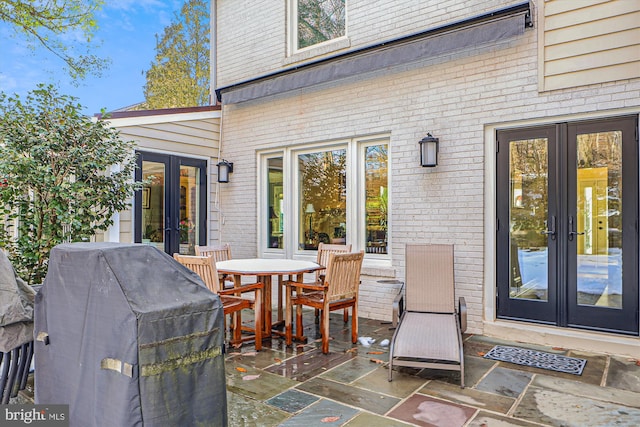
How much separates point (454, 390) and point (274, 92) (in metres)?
4.87

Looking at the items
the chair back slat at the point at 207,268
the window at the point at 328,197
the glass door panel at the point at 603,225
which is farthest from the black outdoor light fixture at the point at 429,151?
the chair back slat at the point at 207,268

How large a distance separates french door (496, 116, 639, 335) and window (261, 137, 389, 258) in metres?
1.66

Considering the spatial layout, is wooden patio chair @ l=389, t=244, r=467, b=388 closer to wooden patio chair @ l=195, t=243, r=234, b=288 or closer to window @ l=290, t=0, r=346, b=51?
wooden patio chair @ l=195, t=243, r=234, b=288

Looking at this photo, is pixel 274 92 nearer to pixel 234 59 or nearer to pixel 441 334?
pixel 234 59

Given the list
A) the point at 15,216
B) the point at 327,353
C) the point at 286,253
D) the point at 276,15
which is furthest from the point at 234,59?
the point at 327,353

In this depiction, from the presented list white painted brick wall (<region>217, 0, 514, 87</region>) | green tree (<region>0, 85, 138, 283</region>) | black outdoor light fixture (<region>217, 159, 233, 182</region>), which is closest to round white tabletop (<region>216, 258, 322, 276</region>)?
green tree (<region>0, 85, 138, 283</region>)

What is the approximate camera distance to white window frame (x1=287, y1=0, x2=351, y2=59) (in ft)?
20.3

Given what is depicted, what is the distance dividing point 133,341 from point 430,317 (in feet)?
10.7

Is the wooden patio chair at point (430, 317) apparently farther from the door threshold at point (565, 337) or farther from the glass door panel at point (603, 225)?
the glass door panel at point (603, 225)

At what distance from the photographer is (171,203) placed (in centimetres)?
684

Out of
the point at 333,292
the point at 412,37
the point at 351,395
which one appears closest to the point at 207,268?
the point at 333,292

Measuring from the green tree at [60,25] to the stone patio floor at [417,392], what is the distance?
7337 millimetres

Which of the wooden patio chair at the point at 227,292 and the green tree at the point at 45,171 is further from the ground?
the green tree at the point at 45,171

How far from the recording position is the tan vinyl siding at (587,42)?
13.6 feet
